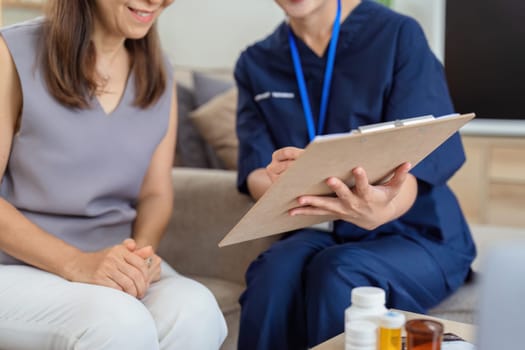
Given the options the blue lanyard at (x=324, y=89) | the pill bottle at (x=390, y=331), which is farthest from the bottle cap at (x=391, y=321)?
the blue lanyard at (x=324, y=89)

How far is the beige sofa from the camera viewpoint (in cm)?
201

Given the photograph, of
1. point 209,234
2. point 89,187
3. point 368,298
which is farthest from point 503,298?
point 209,234

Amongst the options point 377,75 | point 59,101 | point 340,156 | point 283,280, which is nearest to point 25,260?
point 59,101

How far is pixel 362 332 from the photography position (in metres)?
1.05

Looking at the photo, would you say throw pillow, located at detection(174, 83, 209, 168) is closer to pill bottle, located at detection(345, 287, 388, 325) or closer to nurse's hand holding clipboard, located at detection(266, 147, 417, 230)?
nurse's hand holding clipboard, located at detection(266, 147, 417, 230)

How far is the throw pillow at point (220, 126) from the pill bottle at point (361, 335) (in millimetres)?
1445

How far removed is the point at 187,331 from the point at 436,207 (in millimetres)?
647

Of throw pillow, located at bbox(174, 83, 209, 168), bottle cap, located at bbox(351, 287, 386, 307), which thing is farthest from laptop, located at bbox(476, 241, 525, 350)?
throw pillow, located at bbox(174, 83, 209, 168)

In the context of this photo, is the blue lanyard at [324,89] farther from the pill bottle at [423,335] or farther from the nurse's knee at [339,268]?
the pill bottle at [423,335]

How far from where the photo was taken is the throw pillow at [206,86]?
2.65 meters

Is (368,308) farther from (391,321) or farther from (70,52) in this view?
(70,52)

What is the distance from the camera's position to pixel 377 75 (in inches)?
69.7

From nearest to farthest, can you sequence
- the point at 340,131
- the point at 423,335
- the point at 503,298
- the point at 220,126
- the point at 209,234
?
the point at 503,298
the point at 423,335
the point at 340,131
the point at 209,234
the point at 220,126

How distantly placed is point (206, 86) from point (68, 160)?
114cm
